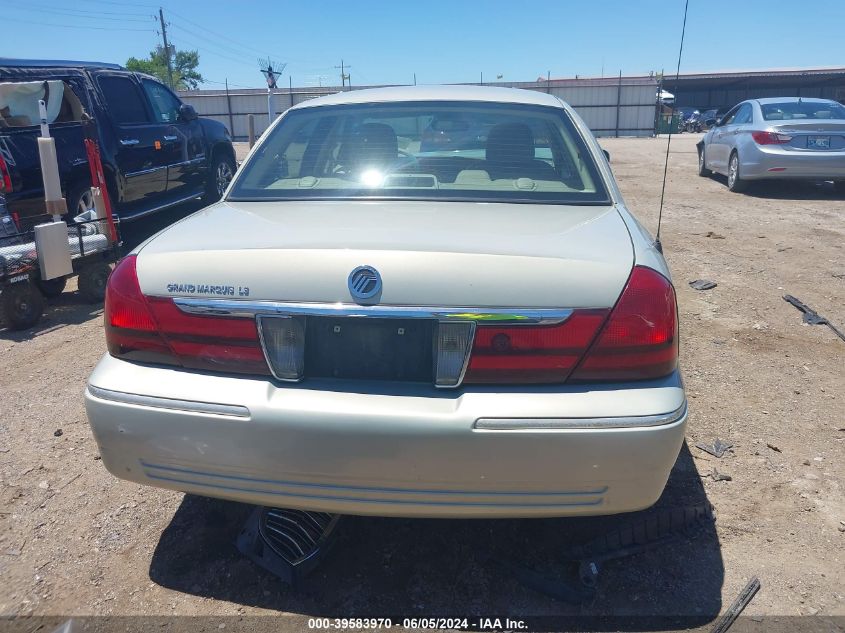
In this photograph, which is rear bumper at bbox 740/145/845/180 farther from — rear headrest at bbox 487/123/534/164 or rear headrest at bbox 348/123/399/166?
rear headrest at bbox 348/123/399/166

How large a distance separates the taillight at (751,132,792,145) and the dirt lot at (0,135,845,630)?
727 centimetres

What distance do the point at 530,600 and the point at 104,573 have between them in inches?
61.4

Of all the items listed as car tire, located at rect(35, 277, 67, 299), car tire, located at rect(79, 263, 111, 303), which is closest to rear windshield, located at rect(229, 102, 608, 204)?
car tire, located at rect(79, 263, 111, 303)

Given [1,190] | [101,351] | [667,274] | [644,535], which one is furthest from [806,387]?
[1,190]

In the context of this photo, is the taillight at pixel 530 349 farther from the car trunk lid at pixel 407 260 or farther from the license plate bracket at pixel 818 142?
the license plate bracket at pixel 818 142

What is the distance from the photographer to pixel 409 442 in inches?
78.8

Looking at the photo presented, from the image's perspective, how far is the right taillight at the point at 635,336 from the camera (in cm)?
206

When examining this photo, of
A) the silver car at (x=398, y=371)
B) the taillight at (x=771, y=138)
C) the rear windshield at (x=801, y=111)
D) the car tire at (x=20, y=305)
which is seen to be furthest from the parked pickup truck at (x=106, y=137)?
the rear windshield at (x=801, y=111)

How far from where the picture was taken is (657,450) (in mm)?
2029

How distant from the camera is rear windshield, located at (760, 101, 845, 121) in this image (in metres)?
11.1

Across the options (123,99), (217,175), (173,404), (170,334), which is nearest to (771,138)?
(217,175)

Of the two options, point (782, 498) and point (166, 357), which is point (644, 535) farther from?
point (166, 357)

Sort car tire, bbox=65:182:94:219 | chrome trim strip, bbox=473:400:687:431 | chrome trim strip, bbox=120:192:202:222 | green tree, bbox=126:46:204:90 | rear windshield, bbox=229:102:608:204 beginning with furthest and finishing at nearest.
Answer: green tree, bbox=126:46:204:90 < chrome trim strip, bbox=120:192:202:222 < car tire, bbox=65:182:94:219 < rear windshield, bbox=229:102:608:204 < chrome trim strip, bbox=473:400:687:431

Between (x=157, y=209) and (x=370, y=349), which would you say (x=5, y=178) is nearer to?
(x=157, y=209)
